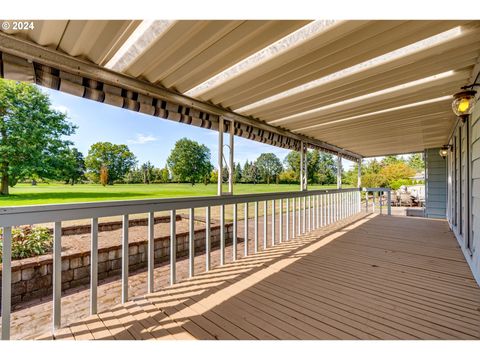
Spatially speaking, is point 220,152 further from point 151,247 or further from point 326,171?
point 326,171

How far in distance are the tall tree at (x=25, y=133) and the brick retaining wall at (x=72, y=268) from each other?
5.00m

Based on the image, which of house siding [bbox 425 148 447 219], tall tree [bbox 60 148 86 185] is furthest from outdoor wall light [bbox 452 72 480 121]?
tall tree [bbox 60 148 86 185]

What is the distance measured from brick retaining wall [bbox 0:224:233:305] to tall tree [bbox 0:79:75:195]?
5.00m

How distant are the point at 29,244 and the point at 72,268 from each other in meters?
0.87

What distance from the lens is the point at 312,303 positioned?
1849 millimetres

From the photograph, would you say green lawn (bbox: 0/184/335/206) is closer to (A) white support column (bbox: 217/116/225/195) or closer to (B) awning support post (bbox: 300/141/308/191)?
(B) awning support post (bbox: 300/141/308/191)

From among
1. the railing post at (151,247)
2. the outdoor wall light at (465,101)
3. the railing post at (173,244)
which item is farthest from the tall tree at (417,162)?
the railing post at (151,247)

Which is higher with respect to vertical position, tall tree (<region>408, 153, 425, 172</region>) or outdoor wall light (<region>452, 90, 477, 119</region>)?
tall tree (<region>408, 153, 425, 172</region>)

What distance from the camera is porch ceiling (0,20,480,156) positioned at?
1587 mm

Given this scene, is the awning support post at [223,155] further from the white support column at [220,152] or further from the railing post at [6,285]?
the railing post at [6,285]

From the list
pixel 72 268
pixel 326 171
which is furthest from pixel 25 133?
pixel 326 171
